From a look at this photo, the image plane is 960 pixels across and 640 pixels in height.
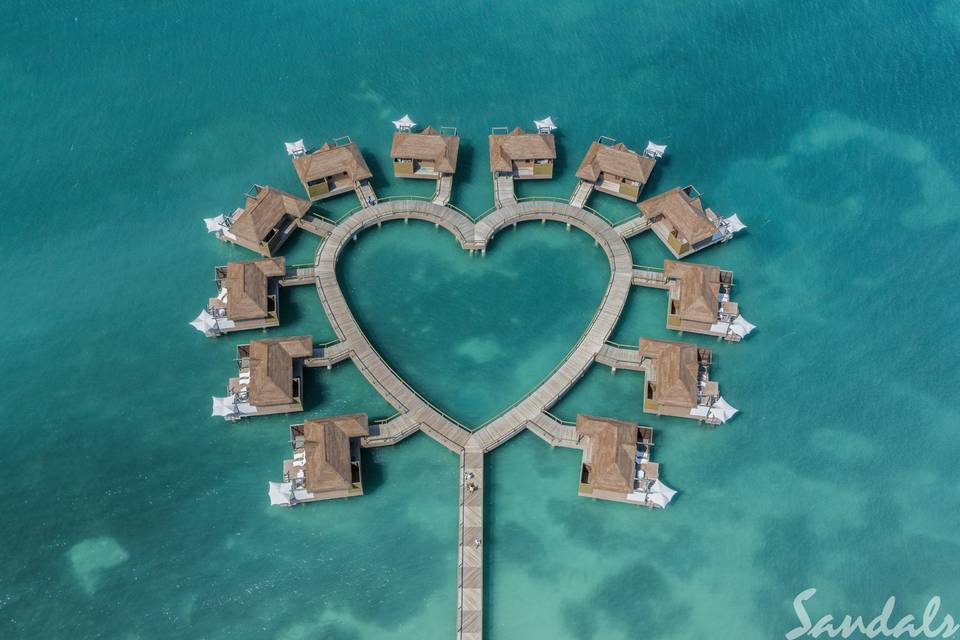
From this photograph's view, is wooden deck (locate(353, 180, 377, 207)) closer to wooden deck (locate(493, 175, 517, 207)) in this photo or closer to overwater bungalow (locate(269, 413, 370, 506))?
wooden deck (locate(493, 175, 517, 207))

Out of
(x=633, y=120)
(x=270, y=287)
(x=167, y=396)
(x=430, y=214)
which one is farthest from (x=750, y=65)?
(x=167, y=396)

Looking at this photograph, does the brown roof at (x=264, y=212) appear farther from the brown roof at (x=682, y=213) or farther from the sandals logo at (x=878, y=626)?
the sandals logo at (x=878, y=626)

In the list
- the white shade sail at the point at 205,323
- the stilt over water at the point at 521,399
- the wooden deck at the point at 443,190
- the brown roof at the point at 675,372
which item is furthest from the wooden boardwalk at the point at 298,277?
the brown roof at the point at 675,372

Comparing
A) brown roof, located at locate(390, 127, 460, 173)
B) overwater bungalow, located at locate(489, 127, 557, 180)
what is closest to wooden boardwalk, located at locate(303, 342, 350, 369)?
brown roof, located at locate(390, 127, 460, 173)

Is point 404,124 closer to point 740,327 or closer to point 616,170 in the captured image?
point 616,170

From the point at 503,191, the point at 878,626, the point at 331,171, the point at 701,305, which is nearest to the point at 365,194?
the point at 331,171

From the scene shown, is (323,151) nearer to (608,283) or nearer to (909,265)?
(608,283)
